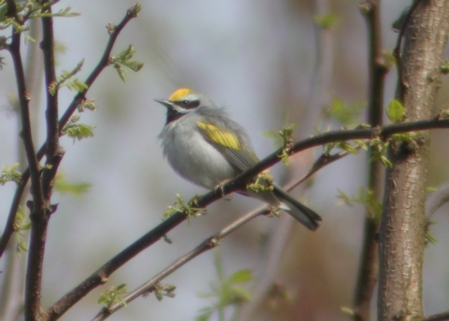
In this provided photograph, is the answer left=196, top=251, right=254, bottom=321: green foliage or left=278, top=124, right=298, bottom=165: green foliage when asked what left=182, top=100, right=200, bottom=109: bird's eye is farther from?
left=278, top=124, right=298, bottom=165: green foliage

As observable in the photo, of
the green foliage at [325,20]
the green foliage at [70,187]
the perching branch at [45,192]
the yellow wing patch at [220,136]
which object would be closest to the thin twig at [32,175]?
the perching branch at [45,192]

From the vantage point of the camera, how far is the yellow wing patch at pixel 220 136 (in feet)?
17.3

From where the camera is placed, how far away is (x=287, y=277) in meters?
8.73

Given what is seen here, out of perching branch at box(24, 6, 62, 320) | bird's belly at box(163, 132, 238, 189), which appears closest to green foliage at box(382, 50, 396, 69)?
perching branch at box(24, 6, 62, 320)

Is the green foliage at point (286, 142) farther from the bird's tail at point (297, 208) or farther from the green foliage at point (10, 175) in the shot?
the bird's tail at point (297, 208)

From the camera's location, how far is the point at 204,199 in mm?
2627

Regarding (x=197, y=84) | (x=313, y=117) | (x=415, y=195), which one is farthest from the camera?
(x=197, y=84)

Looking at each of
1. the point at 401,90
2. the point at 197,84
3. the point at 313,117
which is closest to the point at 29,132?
the point at 401,90

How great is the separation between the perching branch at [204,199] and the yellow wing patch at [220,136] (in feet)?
8.63

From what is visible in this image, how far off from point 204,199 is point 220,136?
2.72 metres

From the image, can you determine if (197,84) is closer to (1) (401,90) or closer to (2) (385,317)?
(1) (401,90)

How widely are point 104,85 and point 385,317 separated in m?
7.04

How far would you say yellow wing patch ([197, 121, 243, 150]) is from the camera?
17.3 ft

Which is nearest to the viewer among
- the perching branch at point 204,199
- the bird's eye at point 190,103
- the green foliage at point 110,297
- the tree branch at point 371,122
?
the perching branch at point 204,199
